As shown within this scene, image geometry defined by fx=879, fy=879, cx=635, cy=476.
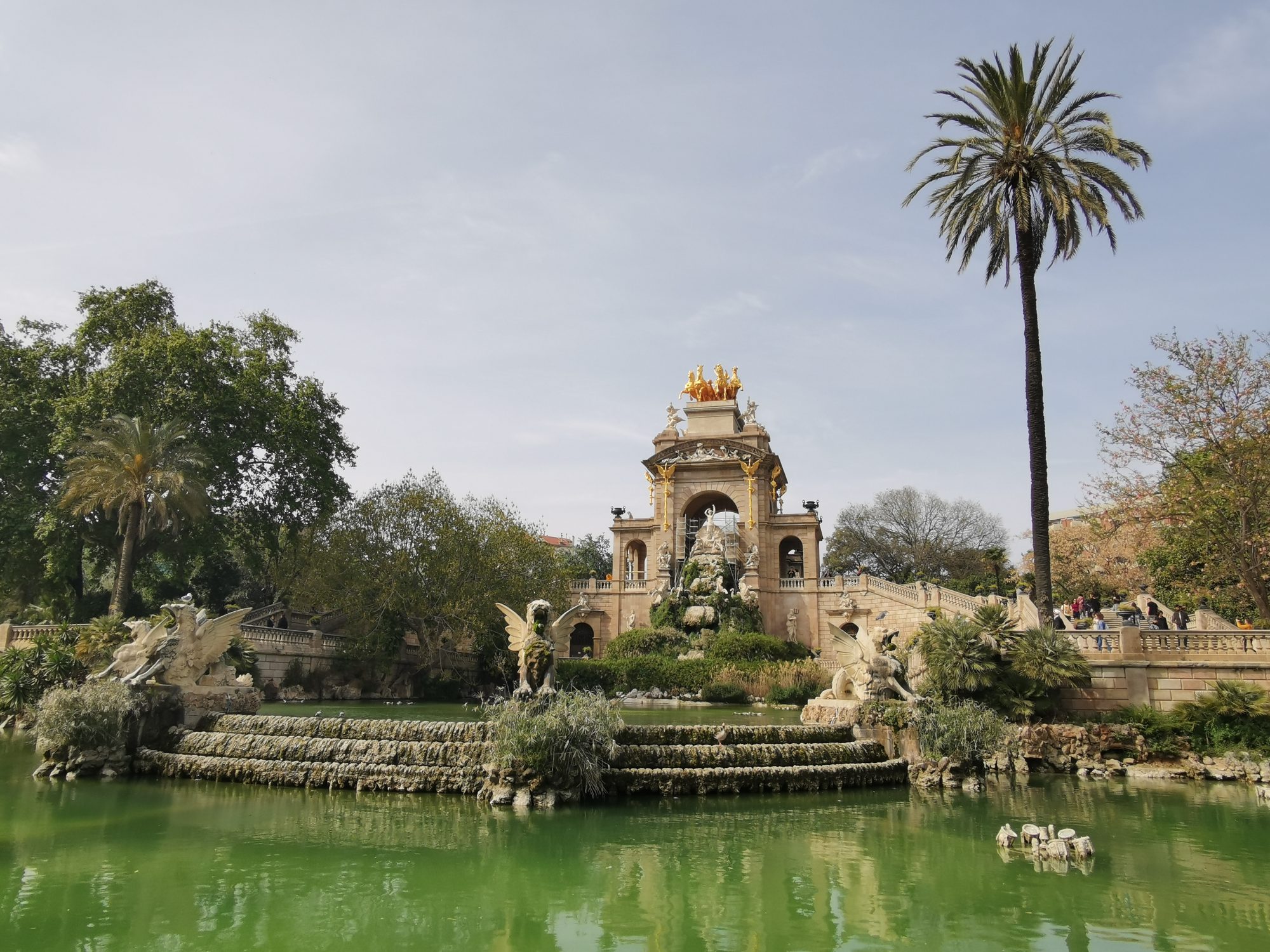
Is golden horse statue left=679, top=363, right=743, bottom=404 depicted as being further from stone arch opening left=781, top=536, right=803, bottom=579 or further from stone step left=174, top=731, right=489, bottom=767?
stone step left=174, top=731, right=489, bottom=767

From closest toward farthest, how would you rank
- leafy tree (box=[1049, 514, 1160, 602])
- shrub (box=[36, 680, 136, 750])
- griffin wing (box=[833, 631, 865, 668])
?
1. shrub (box=[36, 680, 136, 750])
2. griffin wing (box=[833, 631, 865, 668])
3. leafy tree (box=[1049, 514, 1160, 602])

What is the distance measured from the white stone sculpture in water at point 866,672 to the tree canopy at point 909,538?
151ft

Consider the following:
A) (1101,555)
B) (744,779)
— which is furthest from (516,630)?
(1101,555)

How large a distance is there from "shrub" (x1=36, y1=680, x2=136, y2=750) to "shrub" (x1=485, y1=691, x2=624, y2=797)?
23.5ft

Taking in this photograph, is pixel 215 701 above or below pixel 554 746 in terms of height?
above

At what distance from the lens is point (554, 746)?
1295 centimetres

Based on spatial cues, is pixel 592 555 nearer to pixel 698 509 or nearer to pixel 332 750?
pixel 698 509

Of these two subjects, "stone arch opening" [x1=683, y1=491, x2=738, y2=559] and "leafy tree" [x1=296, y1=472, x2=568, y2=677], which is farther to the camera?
"stone arch opening" [x1=683, y1=491, x2=738, y2=559]

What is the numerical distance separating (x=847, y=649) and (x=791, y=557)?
32499 millimetres

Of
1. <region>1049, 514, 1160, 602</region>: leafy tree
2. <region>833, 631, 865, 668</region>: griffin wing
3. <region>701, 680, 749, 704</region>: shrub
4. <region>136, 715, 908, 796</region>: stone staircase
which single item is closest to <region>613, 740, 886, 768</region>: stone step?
<region>136, 715, 908, 796</region>: stone staircase

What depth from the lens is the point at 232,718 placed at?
639 inches

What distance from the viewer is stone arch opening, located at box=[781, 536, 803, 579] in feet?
162

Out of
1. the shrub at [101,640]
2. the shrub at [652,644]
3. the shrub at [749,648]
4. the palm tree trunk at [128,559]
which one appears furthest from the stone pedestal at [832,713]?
the palm tree trunk at [128,559]

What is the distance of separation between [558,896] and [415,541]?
27442 millimetres
